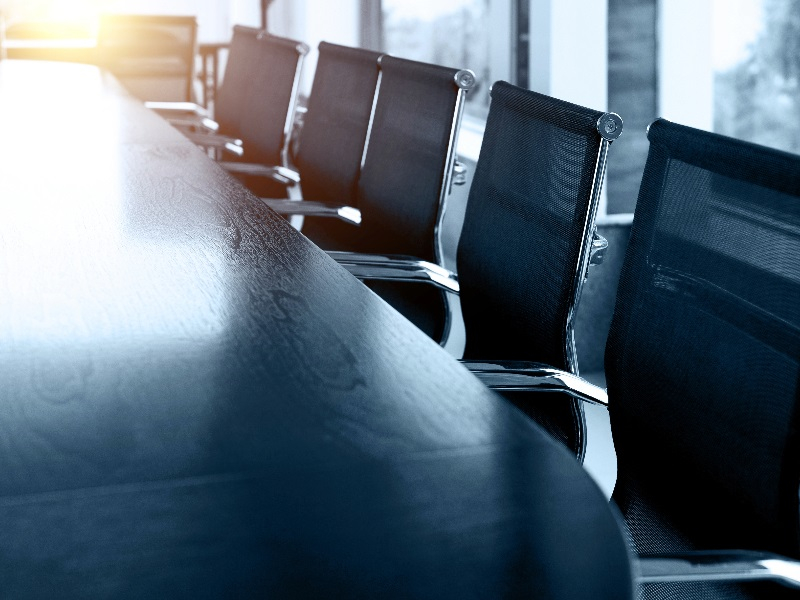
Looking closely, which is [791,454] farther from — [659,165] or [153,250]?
[153,250]

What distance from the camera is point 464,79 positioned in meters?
1.88

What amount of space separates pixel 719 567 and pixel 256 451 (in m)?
0.40

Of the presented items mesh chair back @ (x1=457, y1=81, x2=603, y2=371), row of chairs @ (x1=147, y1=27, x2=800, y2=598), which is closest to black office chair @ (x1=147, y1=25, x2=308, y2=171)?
mesh chair back @ (x1=457, y1=81, x2=603, y2=371)

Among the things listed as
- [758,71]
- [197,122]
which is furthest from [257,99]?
[758,71]

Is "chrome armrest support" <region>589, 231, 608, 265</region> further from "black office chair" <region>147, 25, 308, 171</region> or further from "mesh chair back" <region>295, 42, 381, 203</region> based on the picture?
"black office chair" <region>147, 25, 308, 171</region>

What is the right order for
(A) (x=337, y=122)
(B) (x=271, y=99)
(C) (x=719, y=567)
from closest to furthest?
(C) (x=719, y=567), (A) (x=337, y=122), (B) (x=271, y=99)

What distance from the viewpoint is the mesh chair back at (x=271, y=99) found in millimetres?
2906

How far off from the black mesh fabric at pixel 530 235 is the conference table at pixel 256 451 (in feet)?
1.04

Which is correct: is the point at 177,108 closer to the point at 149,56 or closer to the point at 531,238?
the point at 149,56

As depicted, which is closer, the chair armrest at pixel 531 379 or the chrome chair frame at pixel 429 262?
the chair armrest at pixel 531 379

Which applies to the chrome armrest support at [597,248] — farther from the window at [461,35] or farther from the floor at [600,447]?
the window at [461,35]

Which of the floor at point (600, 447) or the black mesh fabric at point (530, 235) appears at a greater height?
the black mesh fabric at point (530, 235)

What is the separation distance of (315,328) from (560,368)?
19.6 inches

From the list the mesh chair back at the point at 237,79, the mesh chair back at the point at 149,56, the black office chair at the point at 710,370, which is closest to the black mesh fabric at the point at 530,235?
the black office chair at the point at 710,370
